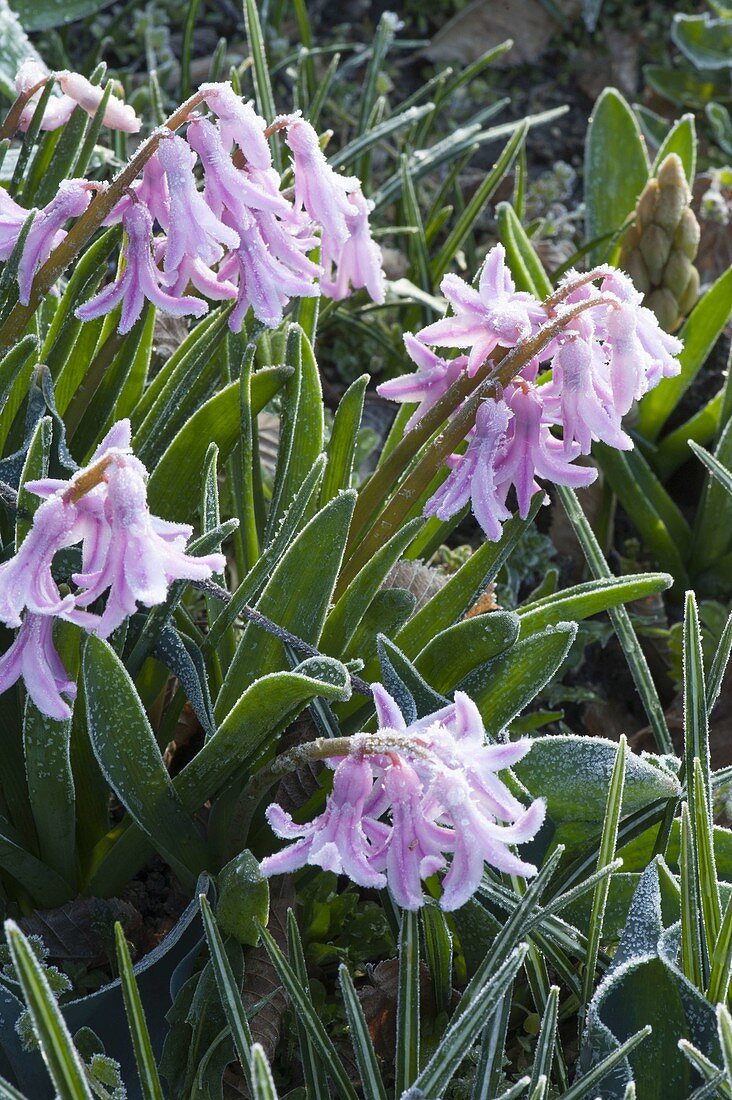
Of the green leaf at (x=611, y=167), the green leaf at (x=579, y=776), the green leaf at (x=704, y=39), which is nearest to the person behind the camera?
the green leaf at (x=579, y=776)

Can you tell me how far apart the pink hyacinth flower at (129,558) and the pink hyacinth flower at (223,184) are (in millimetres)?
348

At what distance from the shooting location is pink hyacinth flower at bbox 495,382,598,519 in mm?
1228

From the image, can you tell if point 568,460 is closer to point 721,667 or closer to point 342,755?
point 721,667

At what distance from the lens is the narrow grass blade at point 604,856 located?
1139 millimetres

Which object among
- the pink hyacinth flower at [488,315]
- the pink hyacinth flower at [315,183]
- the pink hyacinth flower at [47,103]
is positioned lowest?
the pink hyacinth flower at [488,315]

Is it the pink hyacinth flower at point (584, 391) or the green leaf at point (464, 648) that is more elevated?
the pink hyacinth flower at point (584, 391)

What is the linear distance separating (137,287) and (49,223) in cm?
13

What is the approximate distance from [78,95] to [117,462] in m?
0.72

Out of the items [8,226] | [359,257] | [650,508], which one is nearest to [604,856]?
[359,257]

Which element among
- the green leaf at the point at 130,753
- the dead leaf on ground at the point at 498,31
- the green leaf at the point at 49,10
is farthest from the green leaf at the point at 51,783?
the dead leaf on ground at the point at 498,31

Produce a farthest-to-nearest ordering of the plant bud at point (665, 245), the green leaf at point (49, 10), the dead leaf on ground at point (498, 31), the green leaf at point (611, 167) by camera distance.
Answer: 1. the dead leaf on ground at point (498, 31)
2. the green leaf at point (49, 10)
3. the green leaf at point (611, 167)
4. the plant bud at point (665, 245)

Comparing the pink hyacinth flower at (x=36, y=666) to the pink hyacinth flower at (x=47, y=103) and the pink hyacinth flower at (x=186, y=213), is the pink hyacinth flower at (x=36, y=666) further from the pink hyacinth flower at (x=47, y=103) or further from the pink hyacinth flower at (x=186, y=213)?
the pink hyacinth flower at (x=47, y=103)

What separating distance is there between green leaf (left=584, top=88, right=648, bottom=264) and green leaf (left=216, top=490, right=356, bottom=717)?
1373mm

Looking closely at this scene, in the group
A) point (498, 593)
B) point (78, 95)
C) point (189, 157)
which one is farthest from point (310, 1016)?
point (78, 95)
